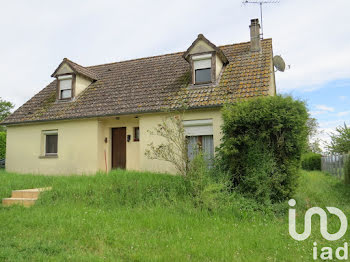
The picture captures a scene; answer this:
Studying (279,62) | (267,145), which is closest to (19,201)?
(267,145)

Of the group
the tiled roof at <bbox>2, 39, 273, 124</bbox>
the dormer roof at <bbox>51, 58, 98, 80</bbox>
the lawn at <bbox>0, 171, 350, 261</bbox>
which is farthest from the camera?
the dormer roof at <bbox>51, 58, 98, 80</bbox>

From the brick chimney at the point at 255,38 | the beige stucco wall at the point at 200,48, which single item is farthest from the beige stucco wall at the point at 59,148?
the brick chimney at the point at 255,38

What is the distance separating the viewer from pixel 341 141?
23.4 meters

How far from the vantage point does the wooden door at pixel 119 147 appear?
13.9 metres

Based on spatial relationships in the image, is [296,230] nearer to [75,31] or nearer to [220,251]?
[220,251]

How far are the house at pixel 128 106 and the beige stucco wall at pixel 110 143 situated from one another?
0.16 ft

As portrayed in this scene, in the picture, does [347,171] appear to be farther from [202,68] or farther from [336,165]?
[202,68]

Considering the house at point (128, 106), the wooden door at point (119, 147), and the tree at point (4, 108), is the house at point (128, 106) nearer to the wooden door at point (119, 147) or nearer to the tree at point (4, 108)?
the wooden door at point (119, 147)

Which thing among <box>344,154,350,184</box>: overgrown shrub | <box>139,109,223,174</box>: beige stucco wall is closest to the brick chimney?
<box>139,109,223,174</box>: beige stucco wall

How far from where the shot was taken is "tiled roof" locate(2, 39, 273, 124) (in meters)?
11.7

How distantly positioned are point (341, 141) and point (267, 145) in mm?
19226

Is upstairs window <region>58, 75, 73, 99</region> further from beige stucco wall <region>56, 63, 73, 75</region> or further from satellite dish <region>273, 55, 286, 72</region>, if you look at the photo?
satellite dish <region>273, 55, 286, 72</region>

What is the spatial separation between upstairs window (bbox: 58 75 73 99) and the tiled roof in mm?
525

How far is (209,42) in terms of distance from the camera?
41.7 feet
